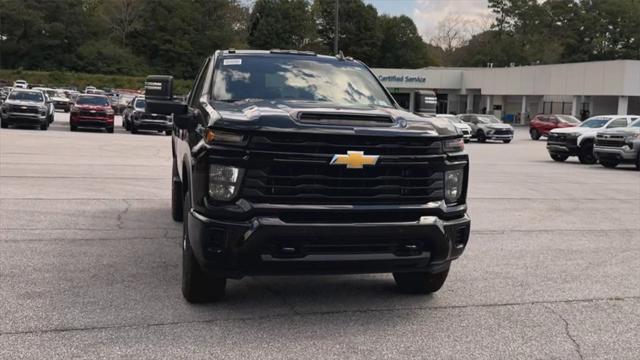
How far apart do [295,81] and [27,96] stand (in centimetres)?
2621

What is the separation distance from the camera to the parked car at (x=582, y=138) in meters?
22.2

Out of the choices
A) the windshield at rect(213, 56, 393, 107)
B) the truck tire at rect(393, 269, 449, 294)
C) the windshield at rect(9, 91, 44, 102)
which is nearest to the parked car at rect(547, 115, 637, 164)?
the windshield at rect(213, 56, 393, 107)

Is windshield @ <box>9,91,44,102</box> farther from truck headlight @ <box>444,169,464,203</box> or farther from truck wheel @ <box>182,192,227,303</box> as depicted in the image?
truck headlight @ <box>444,169,464,203</box>

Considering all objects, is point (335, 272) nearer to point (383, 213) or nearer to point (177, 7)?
point (383, 213)

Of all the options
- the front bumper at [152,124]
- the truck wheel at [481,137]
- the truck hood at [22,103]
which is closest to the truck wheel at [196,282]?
the front bumper at [152,124]

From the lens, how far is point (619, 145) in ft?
66.0

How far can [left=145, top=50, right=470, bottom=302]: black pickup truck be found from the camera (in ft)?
15.1

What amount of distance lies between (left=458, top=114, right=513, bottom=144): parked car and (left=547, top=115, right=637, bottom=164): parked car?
42.7 feet

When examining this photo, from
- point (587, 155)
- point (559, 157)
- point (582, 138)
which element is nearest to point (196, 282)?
point (582, 138)

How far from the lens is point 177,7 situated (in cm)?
10312

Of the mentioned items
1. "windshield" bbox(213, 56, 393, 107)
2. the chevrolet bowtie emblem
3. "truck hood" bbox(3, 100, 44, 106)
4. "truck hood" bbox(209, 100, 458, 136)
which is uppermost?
"windshield" bbox(213, 56, 393, 107)

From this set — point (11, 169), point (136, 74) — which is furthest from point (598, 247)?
point (136, 74)

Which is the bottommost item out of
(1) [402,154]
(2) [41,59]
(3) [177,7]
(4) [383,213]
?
(4) [383,213]

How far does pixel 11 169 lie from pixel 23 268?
8.51 meters
